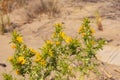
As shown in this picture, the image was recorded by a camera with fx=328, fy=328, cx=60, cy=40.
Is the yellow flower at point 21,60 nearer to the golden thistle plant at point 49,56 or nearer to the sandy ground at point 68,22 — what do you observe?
the golden thistle plant at point 49,56

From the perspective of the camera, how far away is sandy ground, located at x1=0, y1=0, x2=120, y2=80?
5.72 m

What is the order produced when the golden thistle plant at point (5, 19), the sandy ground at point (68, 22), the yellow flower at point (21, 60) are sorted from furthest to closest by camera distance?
the golden thistle plant at point (5, 19)
the sandy ground at point (68, 22)
the yellow flower at point (21, 60)

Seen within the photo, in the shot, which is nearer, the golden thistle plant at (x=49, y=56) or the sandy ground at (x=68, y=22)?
the golden thistle plant at (x=49, y=56)

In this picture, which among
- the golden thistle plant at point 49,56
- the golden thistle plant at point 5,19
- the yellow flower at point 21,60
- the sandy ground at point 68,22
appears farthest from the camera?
the golden thistle plant at point 5,19

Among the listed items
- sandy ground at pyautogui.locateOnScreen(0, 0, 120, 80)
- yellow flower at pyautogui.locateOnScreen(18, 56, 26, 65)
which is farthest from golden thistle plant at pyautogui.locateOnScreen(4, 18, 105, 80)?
sandy ground at pyautogui.locateOnScreen(0, 0, 120, 80)

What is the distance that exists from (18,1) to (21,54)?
403cm

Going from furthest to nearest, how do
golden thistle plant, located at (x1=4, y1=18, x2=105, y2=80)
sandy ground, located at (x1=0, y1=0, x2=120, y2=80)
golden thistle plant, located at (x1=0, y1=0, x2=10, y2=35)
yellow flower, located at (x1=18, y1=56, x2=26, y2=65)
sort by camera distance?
1. golden thistle plant, located at (x1=0, y1=0, x2=10, y2=35)
2. sandy ground, located at (x1=0, y1=0, x2=120, y2=80)
3. golden thistle plant, located at (x1=4, y1=18, x2=105, y2=80)
4. yellow flower, located at (x1=18, y1=56, x2=26, y2=65)

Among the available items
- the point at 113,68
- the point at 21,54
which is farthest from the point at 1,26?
the point at 21,54

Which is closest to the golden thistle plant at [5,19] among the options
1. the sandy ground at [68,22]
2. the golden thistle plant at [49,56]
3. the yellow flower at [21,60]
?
the sandy ground at [68,22]

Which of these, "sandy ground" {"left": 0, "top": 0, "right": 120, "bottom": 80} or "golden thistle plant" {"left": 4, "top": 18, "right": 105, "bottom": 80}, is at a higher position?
"golden thistle plant" {"left": 4, "top": 18, "right": 105, "bottom": 80}

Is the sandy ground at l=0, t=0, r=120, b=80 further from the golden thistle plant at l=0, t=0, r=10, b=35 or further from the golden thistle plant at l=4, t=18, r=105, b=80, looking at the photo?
the golden thistle plant at l=4, t=18, r=105, b=80

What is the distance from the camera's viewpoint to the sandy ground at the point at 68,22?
5719 mm

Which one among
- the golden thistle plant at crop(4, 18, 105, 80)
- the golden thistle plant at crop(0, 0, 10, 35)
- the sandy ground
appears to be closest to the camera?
the golden thistle plant at crop(4, 18, 105, 80)

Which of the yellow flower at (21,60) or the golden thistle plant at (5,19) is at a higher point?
the yellow flower at (21,60)
